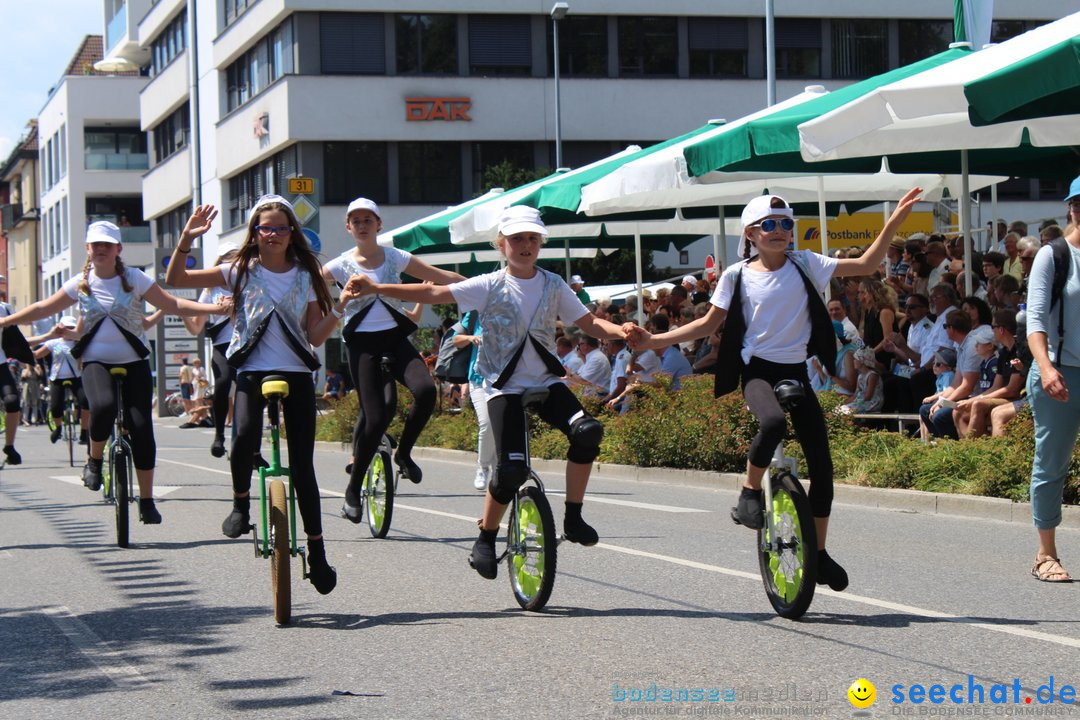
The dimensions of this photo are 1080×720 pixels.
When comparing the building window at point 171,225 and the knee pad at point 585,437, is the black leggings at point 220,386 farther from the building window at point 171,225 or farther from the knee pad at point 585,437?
the building window at point 171,225

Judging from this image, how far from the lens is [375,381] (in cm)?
1045

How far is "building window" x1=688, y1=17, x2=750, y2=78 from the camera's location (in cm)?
4647

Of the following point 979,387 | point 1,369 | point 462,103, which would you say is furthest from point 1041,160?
point 462,103

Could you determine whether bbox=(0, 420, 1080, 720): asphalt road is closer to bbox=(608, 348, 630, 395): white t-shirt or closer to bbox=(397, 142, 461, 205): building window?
bbox=(608, 348, 630, 395): white t-shirt

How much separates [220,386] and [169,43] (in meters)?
47.5

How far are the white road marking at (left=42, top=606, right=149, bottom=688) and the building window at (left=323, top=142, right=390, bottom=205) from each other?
36.6 metres

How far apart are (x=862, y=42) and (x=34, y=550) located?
39.6 m

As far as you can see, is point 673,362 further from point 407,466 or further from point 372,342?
point 372,342

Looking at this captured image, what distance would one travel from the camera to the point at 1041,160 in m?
17.7

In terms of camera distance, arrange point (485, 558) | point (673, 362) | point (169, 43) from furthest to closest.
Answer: point (169, 43) < point (673, 362) < point (485, 558)

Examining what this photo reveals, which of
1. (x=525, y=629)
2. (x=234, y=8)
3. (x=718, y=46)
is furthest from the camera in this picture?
(x=234, y=8)

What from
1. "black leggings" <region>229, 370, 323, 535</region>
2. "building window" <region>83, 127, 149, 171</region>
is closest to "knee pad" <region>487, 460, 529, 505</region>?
"black leggings" <region>229, 370, 323, 535</region>

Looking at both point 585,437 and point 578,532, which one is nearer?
point 585,437

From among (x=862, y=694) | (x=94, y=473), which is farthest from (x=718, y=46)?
(x=862, y=694)
